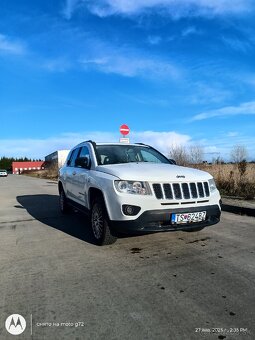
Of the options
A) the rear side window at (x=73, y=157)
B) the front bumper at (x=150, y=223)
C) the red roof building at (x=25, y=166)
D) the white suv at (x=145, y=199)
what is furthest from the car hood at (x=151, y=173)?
the red roof building at (x=25, y=166)

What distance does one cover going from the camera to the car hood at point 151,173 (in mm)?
5518

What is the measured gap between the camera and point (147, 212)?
5312 mm

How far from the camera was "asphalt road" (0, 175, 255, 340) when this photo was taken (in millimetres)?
3240

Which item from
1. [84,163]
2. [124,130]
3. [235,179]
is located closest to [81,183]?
[84,163]

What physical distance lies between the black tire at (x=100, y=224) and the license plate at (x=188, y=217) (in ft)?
3.36

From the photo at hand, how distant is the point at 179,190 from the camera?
5.58 meters

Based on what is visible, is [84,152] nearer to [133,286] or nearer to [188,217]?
[188,217]

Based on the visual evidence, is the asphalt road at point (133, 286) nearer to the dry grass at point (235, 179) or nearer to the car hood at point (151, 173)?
the car hood at point (151, 173)

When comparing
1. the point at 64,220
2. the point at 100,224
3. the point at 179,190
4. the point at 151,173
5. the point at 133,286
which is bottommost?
the point at 133,286

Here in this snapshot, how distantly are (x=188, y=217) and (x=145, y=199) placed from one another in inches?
28.7

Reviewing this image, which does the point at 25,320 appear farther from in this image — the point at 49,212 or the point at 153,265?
the point at 49,212

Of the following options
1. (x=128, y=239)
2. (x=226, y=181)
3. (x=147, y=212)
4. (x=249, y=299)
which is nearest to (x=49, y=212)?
(x=128, y=239)

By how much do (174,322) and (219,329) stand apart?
40cm

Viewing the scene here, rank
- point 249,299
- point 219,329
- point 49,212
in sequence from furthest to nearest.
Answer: point 49,212 < point 249,299 < point 219,329
